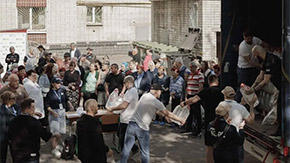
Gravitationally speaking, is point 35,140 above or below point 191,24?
below

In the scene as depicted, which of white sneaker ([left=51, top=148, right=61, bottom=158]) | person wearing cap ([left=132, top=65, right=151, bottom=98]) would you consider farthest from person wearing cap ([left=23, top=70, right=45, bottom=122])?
person wearing cap ([left=132, top=65, right=151, bottom=98])

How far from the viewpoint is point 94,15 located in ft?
148

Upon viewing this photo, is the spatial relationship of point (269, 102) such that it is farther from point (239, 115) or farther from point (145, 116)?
point (145, 116)

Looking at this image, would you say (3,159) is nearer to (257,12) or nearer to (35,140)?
(35,140)

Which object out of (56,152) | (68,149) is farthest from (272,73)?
(56,152)

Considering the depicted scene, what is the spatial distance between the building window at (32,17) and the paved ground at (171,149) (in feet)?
99.2

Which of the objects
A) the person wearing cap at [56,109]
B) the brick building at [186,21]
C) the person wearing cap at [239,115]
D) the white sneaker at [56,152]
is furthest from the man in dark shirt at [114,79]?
the brick building at [186,21]

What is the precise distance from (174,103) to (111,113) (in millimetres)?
3601

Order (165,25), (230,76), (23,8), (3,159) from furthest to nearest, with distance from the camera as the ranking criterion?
1. (23,8)
2. (165,25)
3. (230,76)
4. (3,159)

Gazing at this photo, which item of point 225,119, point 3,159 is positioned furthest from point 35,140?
point 225,119

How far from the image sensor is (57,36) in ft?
141

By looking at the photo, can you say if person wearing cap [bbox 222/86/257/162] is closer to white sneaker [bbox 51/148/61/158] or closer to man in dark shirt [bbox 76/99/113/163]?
man in dark shirt [bbox 76/99/113/163]

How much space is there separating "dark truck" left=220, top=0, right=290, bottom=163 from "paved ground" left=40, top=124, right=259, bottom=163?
1.83 meters

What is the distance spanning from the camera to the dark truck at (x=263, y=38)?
7516 mm
